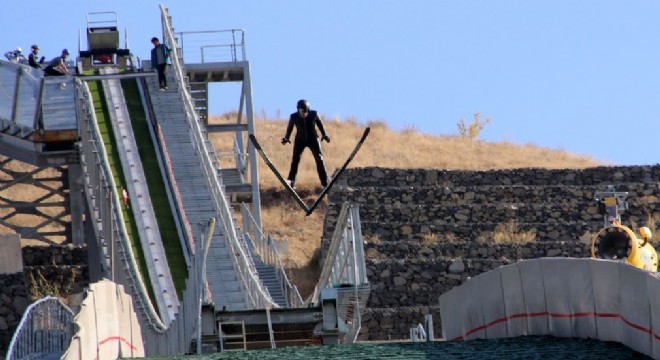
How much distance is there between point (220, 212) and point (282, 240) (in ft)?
42.7

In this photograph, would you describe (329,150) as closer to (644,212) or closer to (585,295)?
(644,212)

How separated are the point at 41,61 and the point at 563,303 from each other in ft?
93.4

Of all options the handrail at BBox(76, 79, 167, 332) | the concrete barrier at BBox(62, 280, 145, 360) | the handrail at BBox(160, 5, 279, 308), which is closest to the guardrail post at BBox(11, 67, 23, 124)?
the handrail at BBox(76, 79, 167, 332)

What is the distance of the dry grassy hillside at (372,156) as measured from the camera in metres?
57.4

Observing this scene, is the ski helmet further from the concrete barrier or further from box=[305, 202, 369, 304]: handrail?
the concrete barrier

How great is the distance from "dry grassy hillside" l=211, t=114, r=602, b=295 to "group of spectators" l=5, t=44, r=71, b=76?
859 centimetres

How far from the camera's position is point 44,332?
1972 centimetres

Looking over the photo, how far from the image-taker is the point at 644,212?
51.4 metres

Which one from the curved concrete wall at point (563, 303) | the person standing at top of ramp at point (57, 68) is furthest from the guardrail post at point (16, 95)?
the curved concrete wall at point (563, 303)

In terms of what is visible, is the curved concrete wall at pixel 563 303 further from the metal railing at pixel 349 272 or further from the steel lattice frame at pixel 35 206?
the steel lattice frame at pixel 35 206

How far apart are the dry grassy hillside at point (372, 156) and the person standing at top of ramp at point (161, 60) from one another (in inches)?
364

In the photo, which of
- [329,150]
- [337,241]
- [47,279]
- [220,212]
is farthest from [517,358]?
[329,150]

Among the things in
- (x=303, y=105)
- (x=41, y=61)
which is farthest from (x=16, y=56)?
(x=303, y=105)

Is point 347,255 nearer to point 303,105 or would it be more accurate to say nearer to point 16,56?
point 303,105
